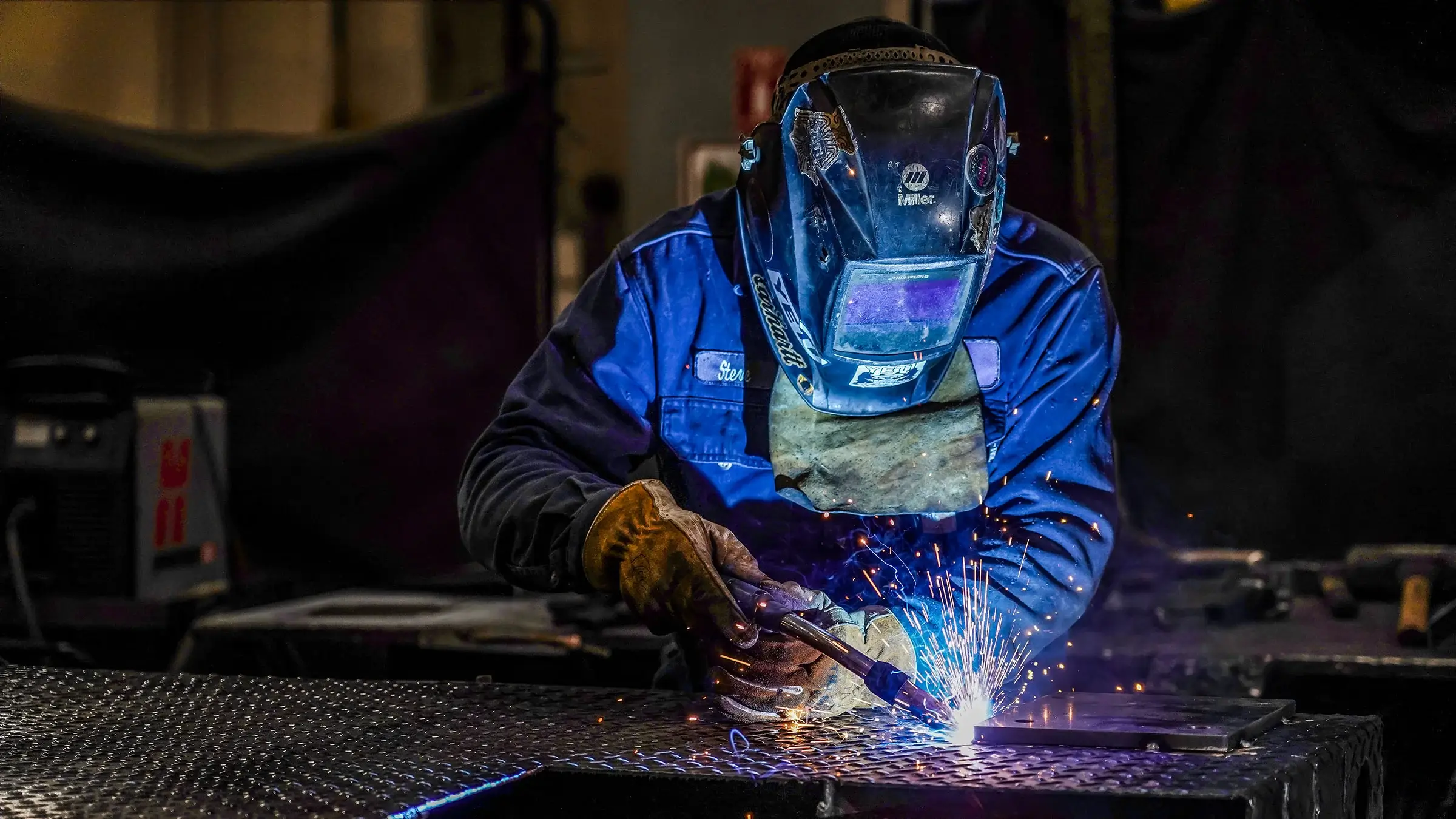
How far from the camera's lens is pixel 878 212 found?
77.8 inches

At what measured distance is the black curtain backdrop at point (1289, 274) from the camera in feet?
10.7

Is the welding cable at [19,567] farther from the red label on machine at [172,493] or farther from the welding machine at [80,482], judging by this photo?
the red label on machine at [172,493]

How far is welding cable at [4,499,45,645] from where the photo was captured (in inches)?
127

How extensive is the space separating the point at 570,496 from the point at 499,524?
146mm

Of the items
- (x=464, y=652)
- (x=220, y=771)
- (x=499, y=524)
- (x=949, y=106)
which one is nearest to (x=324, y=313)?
(x=464, y=652)

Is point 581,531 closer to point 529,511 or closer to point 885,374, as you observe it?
point 529,511

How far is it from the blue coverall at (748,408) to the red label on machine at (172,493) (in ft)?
4.93

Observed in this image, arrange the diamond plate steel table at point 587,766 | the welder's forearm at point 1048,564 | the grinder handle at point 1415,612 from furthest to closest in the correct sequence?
the grinder handle at point 1415,612, the welder's forearm at point 1048,564, the diamond plate steel table at point 587,766

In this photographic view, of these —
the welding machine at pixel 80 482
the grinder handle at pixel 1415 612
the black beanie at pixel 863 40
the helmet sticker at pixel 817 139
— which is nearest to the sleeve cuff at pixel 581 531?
the helmet sticker at pixel 817 139

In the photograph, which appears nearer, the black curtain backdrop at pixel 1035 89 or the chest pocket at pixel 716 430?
the chest pocket at pixel 716 430

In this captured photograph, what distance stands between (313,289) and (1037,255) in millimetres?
2382

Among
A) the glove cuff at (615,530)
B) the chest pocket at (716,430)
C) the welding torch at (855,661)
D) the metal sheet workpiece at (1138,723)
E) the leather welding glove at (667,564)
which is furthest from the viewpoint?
the chest pocket at (716,430)

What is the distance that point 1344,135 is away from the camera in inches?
132

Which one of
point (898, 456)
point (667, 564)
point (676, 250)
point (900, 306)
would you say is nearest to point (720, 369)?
point (676, 250)
